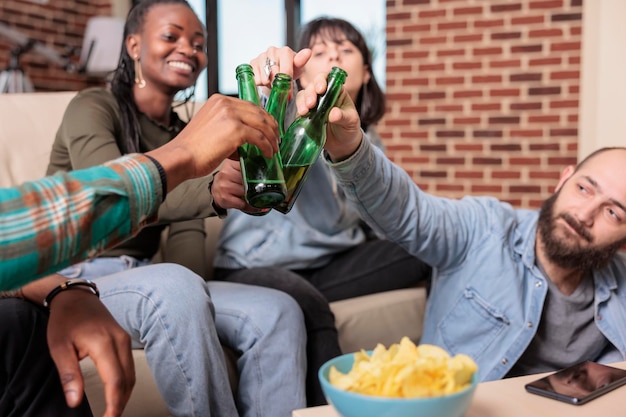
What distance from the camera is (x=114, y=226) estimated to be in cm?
74

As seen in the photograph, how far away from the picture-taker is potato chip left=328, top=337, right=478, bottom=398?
0.78m

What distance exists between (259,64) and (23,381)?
611 mm

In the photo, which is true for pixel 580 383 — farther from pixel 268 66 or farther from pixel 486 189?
pixel 486 189

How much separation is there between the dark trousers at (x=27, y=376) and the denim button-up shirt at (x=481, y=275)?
2.22ft

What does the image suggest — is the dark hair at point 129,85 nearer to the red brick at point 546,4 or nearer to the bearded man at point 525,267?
the bearded man at point 525,267

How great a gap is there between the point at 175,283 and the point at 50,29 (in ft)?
11.8

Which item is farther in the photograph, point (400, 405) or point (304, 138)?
point (304, 138)

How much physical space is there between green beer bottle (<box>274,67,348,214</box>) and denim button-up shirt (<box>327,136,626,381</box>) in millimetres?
302

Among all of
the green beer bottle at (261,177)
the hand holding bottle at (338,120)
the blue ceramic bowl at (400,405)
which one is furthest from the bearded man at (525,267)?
the blue ceramic bowl at (400,405)

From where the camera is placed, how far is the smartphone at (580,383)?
1038mm

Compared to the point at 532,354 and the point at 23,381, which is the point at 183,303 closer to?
the point at 23,381

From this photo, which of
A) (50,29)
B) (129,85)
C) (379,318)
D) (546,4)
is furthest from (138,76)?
(50,29)

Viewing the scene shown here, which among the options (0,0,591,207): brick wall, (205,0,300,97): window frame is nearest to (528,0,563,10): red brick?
(0,0,591,207): brick wall

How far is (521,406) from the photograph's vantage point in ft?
3.29
